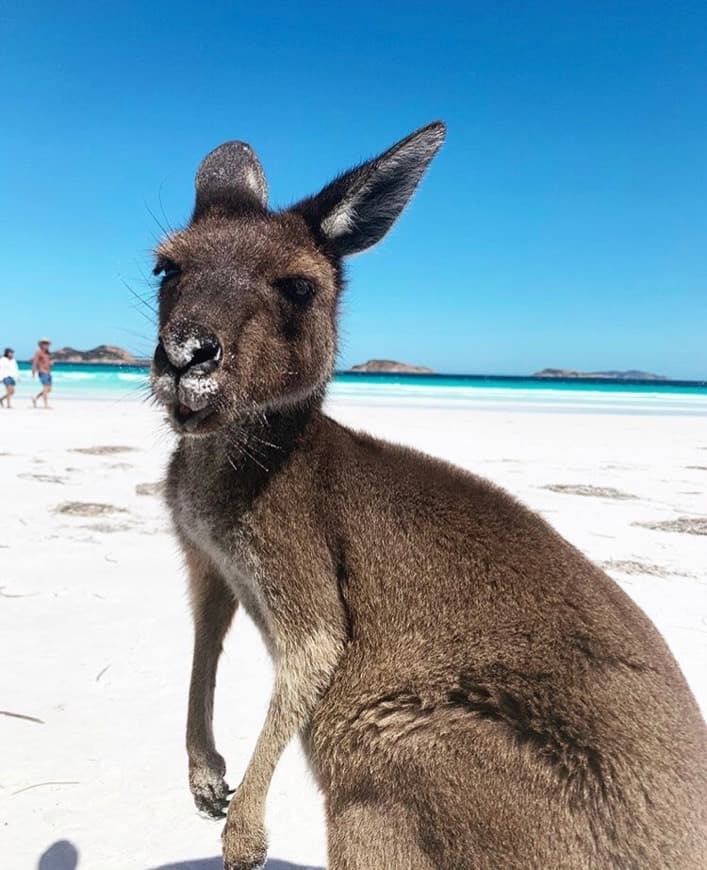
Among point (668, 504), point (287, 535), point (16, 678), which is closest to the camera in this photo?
point (287, 535)

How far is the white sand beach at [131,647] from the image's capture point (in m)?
3.25

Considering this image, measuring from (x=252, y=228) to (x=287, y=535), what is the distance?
1.16 meters

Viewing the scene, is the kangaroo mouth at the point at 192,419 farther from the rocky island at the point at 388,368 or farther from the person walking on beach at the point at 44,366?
the rocky island at the point at 388,368

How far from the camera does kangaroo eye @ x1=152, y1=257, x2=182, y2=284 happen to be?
2727 mm

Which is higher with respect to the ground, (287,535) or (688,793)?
(287,535)

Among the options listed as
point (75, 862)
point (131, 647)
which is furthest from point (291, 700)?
point (131, 647)

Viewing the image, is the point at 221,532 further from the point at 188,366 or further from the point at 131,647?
the point at 131,647

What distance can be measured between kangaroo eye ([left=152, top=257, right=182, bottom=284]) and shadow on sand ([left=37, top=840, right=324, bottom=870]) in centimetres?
238

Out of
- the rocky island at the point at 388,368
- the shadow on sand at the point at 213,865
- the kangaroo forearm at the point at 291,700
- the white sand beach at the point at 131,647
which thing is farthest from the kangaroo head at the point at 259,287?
the rocky island at the point at 388,368

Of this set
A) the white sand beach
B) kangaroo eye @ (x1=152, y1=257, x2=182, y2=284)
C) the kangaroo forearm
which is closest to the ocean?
kangaroo eye @ (x1=152, y1=257, x2=182, y2=284)

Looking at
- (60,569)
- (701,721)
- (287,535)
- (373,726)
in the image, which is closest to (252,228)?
(287,535)

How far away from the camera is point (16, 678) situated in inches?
170

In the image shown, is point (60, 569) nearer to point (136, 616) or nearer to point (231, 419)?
point (136, 616)

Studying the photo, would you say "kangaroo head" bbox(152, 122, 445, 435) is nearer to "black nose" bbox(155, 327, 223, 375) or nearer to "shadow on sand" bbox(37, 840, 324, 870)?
"black nose" bbox(155, 327, 223, 375)
